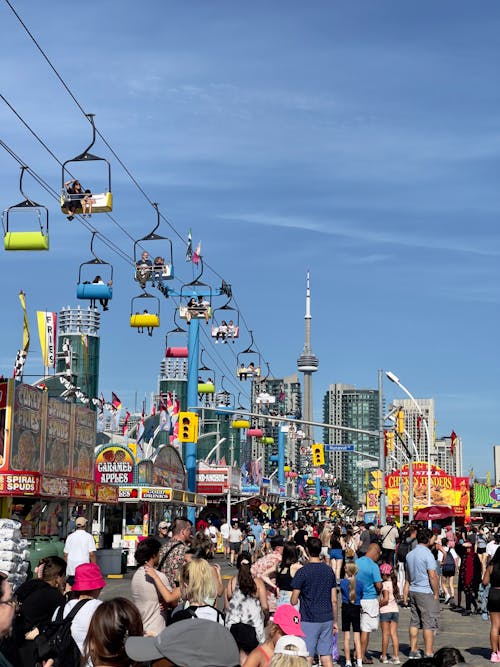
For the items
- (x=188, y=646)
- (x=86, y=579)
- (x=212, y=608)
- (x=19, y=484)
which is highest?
(x=19, y=484)

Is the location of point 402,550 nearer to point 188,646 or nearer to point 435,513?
point 188,646

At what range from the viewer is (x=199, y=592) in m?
9.03

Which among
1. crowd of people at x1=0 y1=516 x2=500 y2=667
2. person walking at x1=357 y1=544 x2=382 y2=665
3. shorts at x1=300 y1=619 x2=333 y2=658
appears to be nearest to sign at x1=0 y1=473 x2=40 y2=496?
crowd of people at x1=0 y1=516 x2=500 y2=667

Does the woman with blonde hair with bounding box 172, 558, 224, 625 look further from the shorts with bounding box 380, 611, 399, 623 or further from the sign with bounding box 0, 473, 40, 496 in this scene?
the sign with bounding box 0, 473, 40, 496

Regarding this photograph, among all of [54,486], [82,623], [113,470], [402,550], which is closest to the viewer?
[82,623]

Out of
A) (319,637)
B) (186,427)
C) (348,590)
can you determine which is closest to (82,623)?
(319,637)

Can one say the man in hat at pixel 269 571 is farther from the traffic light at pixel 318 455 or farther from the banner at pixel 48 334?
the traffic light at pixel 318 455

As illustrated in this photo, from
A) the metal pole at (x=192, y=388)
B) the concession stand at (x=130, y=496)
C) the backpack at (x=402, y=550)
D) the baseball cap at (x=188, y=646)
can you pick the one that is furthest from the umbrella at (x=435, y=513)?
the baseball cap at (x=188, y=646)

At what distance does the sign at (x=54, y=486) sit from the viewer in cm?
2528

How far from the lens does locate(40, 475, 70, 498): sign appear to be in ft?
82.9

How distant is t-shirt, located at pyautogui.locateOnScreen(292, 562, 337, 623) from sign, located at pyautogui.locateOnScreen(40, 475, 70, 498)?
14.2m

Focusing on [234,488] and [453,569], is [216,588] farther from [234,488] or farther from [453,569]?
[234,488]

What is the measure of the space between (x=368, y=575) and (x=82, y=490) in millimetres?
16063

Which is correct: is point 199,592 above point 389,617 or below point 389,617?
above
